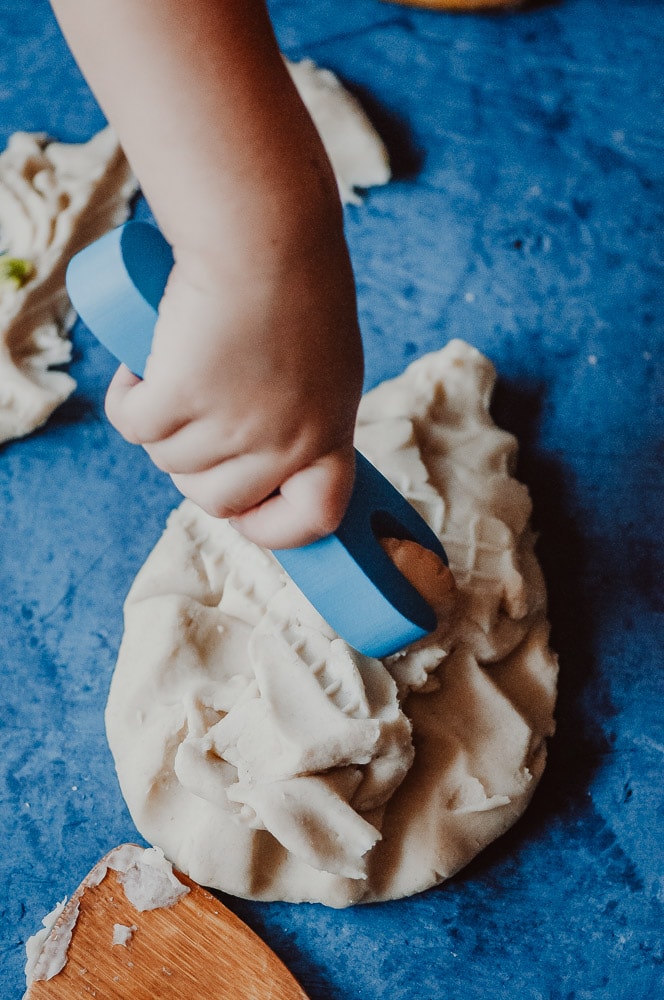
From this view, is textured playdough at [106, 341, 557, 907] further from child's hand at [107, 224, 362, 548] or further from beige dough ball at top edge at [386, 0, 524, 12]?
beige dough ball at top edge at [386, 0, 524, 12]

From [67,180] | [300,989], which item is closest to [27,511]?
[67,180]

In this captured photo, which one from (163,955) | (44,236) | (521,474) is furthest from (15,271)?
(163,955)

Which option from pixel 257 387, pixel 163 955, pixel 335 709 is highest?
pixel 257 387

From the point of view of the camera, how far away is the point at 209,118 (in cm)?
45

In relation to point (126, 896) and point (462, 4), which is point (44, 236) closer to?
point (462, 4)

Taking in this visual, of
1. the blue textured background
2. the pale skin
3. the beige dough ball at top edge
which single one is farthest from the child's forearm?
the beige dough ball at top edge

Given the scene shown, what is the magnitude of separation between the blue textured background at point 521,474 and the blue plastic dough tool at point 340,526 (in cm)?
26

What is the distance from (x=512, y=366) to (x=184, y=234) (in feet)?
2.14

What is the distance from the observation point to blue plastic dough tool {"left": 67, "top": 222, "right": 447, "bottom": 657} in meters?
0.56

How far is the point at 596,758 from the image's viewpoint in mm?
871

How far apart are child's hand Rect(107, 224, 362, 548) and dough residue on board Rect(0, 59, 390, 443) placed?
1.72ft

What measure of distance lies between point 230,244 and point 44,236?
2.44ft

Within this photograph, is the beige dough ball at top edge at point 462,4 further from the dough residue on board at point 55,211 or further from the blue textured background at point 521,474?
the dough residue on board at point 55,211

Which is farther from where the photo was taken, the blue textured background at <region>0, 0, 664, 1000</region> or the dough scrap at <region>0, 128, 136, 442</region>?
the dough scrap at <region>0, 128, 136, 442</region>
